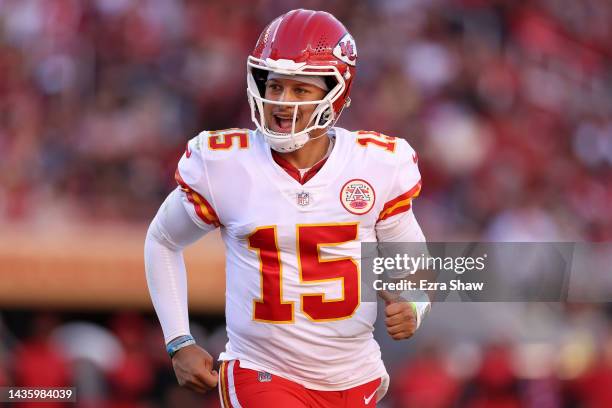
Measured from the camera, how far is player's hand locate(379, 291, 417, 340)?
334 centimetres

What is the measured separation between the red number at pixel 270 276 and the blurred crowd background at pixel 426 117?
3.04 metres

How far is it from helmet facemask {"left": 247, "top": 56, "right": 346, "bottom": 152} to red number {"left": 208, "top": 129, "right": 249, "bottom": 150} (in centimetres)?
8

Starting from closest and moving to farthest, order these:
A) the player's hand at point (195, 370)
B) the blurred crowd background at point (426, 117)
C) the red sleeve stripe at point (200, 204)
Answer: the player's hand at point (195, 370) → the red sleeve stripe at point (200, 204) → the blurred crowd background at point (426, 117)

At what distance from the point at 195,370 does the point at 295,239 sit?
1.52ft

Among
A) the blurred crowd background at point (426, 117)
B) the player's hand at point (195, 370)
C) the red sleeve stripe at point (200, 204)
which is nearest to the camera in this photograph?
the player's hand at point (195, 370)

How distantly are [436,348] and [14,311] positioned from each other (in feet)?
7.27

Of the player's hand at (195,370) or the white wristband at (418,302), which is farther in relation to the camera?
the white wristband at (418,302)

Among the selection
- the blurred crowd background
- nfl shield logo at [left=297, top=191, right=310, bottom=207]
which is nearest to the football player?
nfl shield logo at [left=297, top=191, right=310, bottom=207]

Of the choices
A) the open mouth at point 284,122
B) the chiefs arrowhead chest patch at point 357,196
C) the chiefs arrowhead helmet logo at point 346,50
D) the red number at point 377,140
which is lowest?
the chiefs arrowhead chest patch at point 357,196

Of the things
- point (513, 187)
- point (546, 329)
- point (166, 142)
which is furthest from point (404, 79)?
point (546, 329)

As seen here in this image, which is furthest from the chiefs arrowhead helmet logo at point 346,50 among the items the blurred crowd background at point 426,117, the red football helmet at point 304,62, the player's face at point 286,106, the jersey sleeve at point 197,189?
the blurred crowd background at point 426,117

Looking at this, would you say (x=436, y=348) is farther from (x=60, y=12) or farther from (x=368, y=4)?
(x=60, y=12)

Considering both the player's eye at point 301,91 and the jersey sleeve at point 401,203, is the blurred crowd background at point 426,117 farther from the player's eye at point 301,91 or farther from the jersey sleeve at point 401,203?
the player's eye at point 301,91

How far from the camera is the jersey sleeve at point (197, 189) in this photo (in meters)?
3.43
